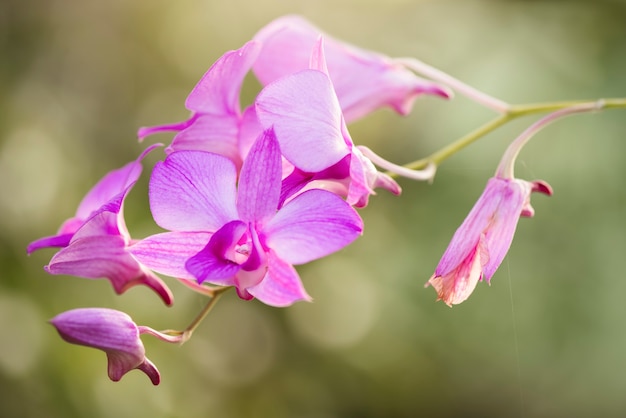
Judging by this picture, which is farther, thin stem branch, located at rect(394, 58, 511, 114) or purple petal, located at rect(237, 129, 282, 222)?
thin stem branch, located at rect(394, 58, 511, 114)

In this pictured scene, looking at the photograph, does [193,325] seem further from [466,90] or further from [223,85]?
[466,90]

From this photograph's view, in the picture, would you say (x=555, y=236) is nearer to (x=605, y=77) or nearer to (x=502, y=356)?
(x=502, y=356)

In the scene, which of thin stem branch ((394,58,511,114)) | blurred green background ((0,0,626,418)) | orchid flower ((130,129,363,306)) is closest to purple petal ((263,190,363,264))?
orchid flower ((130,129,363,306))

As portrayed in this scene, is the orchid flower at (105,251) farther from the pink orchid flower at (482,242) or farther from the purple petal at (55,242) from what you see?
the pink orchid flower at (482,242)

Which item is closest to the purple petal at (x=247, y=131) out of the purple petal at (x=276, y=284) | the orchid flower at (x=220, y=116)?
the orchid flower at (x=220, y=116)

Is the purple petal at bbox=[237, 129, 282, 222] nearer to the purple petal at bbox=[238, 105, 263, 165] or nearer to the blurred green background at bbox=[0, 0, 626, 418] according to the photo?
the purple petal at bbox=[238, 105, 263, 165]

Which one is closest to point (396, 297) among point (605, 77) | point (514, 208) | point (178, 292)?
point (178, 292)

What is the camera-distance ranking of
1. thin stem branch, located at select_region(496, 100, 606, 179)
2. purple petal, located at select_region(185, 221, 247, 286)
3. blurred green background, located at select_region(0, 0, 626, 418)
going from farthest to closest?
blurred green background, located at select_region(0, 0, 626, 418), thin stem branch, located at select_region(496, 100, 606, 179), purple petal, located at select_region(185, 221, 247, 286)

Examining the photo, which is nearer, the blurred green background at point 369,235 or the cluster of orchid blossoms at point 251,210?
the cluster of orchid blossoms at point 251,210
